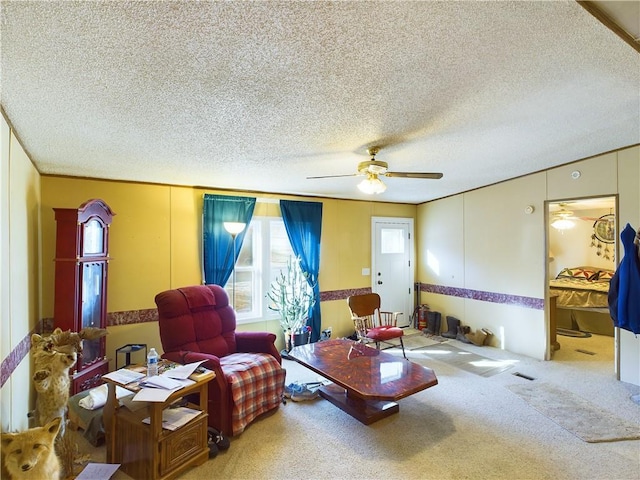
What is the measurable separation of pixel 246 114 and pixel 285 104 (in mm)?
306

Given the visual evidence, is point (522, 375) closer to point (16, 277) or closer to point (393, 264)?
point (393, 264)

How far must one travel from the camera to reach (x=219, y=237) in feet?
14.2

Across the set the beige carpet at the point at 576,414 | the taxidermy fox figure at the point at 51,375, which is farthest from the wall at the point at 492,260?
the taxidermy fox figure at the point at 51,375

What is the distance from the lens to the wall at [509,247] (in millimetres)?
3816

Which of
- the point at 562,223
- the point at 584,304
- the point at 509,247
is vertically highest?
the point at 562,223

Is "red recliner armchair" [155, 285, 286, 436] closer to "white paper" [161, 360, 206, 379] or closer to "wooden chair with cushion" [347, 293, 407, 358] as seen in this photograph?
"white paper" [161, 360, 206, 379]

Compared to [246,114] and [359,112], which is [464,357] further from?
[246,114]

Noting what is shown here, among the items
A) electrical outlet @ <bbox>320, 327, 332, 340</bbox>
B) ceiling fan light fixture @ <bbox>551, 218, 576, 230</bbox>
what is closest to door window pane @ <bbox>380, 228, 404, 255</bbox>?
electrical outlet @ <bbox>320, 327, 332, 340</bbox>

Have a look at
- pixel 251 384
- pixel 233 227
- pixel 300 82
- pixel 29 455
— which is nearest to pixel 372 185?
pixel 300 82

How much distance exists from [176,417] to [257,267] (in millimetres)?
2595

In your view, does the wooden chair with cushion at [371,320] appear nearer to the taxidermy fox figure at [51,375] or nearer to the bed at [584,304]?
the bed at [584,304]

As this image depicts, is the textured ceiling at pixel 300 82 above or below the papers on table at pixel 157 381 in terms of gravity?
above

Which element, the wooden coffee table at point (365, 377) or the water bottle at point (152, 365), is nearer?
the water bottle at point (152, 365)

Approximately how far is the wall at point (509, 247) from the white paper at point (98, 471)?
15.9 ft
